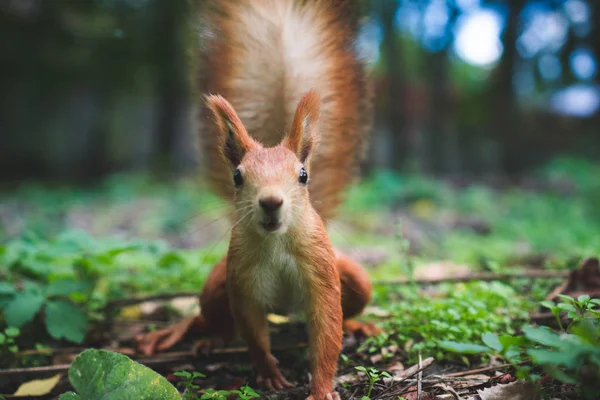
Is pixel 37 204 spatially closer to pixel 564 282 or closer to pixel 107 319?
pixel 107 319

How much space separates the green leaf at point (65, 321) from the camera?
5.98 ft

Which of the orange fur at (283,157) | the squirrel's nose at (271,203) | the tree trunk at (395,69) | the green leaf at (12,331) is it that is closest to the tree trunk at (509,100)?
the tree trunk at (395,69)

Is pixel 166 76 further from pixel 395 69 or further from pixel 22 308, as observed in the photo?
pixel 22 308

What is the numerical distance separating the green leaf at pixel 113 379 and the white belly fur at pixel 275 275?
41 cm

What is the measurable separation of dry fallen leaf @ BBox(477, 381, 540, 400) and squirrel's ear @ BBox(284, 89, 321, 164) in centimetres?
93

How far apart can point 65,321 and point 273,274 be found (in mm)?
939

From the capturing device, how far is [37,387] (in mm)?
1691

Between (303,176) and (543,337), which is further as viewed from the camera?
(303,176)

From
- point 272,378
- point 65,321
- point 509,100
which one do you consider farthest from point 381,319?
point 509,100

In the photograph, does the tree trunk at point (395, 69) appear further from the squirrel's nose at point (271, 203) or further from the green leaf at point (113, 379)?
the green leaf at point (113, 379)

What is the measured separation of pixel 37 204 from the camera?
6.41 metres

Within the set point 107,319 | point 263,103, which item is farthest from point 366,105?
point 107,319

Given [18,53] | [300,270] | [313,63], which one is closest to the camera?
[300,270]

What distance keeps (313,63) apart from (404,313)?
1.15m
